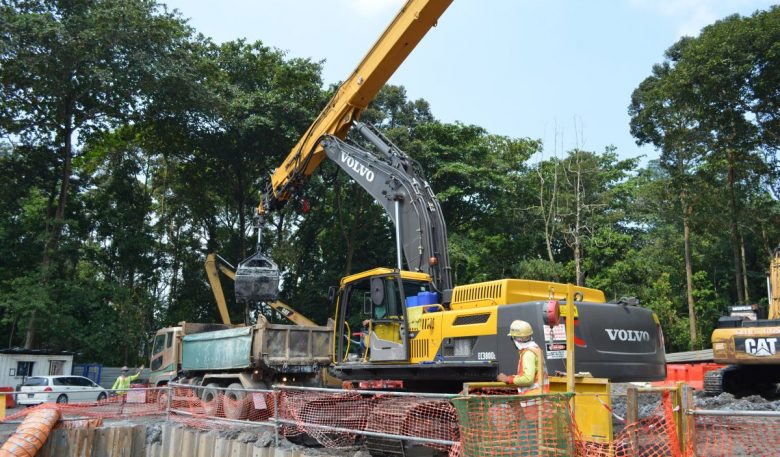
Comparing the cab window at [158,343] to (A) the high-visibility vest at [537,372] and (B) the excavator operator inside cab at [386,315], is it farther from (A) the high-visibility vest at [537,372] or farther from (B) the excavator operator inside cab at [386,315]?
(A) the high-visibility vest at [537,372]

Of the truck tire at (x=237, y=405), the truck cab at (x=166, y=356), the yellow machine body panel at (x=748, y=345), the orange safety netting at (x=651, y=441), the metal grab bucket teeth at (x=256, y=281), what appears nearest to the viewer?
the orange safety netting at (x=651, y=441)

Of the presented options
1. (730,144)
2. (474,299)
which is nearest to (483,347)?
(474,299)

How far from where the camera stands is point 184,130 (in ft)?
100

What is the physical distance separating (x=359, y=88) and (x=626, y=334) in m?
8.11

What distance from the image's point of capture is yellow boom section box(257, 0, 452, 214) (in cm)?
1263

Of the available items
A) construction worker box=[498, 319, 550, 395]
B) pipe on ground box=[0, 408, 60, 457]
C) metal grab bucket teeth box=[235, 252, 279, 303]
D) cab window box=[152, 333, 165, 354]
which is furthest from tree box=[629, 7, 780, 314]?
pipe on ground box=[0, 408, 60, 457]

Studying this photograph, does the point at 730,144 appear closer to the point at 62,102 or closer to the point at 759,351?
the point at 759,351

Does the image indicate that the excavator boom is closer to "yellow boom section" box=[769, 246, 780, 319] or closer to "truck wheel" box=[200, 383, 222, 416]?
"truck wheel" box=[200, 383, 222, 416]

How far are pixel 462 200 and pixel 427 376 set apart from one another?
23731 mm

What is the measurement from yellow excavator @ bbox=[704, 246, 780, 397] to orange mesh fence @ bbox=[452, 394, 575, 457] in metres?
10.1

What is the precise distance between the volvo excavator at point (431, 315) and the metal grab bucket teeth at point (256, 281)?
3820mm

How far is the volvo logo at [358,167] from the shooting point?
13.4 meters

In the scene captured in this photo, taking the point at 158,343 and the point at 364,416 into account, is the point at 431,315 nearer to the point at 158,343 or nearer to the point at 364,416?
the point at 364,416

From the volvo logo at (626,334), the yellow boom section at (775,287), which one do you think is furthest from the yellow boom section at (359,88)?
the yellow boom section at (775,287)
